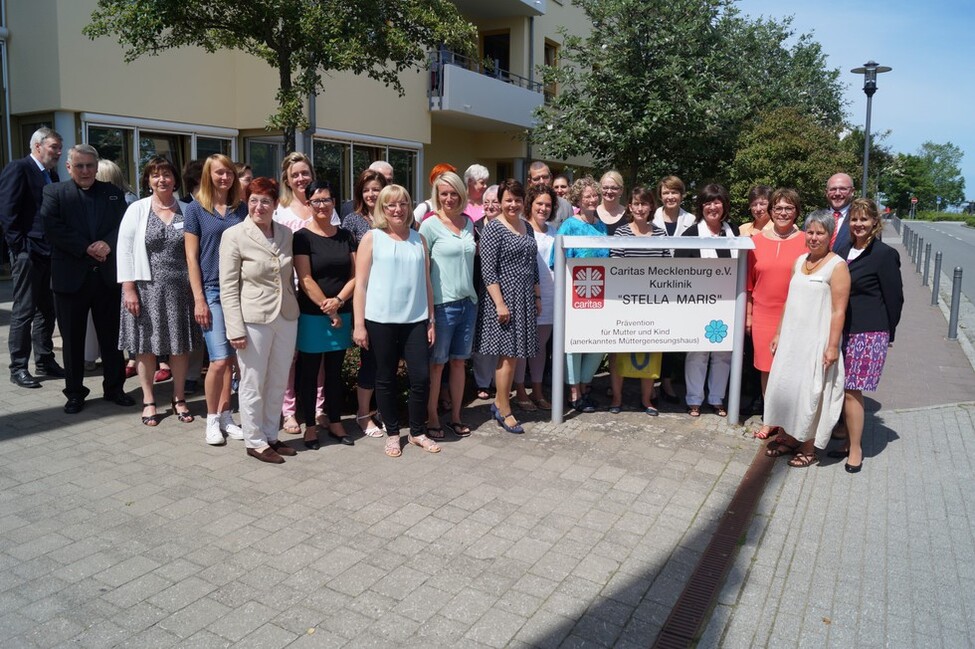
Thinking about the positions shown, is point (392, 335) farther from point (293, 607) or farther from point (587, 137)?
point (587, 137)

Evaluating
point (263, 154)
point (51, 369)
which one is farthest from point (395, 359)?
point (263, 154)

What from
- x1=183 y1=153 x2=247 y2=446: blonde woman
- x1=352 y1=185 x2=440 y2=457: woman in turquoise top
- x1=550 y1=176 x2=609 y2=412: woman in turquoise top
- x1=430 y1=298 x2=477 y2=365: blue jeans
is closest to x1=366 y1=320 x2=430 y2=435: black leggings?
x1=352 y1=185 x2=440 y2=457: woman in turquoise top

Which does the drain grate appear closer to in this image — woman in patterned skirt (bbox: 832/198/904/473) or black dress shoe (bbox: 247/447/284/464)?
woman in patterned skirt (bbox: 832/198/904/473)

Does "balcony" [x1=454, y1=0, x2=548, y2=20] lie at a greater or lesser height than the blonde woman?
greater

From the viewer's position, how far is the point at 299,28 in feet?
27.8

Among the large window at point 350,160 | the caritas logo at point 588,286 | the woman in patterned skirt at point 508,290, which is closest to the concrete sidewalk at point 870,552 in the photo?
the caritas logo at point 588,286

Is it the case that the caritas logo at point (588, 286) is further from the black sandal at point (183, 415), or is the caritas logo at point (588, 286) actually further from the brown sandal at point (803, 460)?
the black sandal at point (183, 415)

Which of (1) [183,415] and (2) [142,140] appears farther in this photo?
(2) [142,140]

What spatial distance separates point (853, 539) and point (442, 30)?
Result: 23.1 feet

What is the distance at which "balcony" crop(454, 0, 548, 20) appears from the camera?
2197 centimetres

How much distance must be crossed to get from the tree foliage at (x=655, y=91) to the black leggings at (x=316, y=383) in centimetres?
954

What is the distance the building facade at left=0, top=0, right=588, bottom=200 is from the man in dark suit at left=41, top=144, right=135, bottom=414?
20.2 ft

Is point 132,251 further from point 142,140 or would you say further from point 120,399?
point 142,140

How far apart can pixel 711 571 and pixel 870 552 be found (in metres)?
1.00
